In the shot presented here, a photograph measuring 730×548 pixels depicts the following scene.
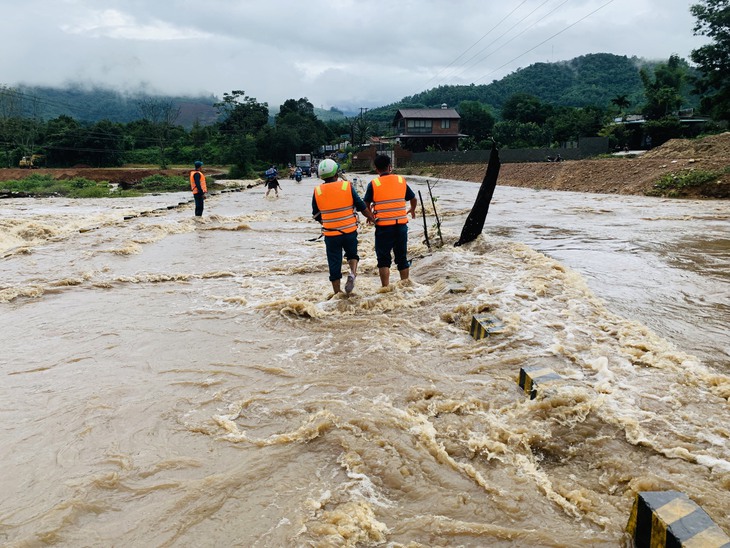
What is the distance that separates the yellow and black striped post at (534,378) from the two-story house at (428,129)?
61.2m

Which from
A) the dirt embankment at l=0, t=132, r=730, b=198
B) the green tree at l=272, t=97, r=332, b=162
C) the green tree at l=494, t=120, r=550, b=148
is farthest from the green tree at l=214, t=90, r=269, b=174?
the dirt embankment at l=0, t=132, r=730, b=198

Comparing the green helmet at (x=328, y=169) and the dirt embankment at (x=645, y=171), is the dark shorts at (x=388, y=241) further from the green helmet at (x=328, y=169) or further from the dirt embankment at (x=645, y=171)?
the dirt embankment at (x=645, y=171)

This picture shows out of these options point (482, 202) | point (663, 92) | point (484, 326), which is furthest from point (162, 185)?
point (663, 92)

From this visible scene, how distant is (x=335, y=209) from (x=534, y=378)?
351cm

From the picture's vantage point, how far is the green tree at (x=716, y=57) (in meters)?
35.3

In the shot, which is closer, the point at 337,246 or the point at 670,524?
the point at 670,524

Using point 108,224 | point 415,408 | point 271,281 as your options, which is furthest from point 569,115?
point 415,408

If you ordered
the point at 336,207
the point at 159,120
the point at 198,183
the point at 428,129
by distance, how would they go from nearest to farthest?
the point at 336,207
the point at 198,183
the point at 428,129
the point at 159,120

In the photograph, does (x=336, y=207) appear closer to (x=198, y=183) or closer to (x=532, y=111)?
(x=198, y=183)

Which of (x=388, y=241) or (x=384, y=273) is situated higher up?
(x=388, y=241)

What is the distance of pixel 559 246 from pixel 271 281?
614cm

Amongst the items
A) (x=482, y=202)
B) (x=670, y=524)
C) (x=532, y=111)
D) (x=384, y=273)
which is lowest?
(x=670, y=524)

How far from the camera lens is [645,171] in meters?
24.0

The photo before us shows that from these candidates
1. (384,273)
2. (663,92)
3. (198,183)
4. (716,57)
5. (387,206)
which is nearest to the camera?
(387,206)
